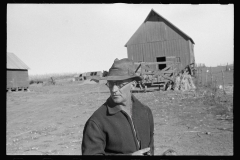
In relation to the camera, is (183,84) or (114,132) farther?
(183,84)

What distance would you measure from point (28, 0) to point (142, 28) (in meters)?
21.5

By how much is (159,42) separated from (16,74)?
2029 centimetres

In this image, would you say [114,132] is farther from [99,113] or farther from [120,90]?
[120,90]

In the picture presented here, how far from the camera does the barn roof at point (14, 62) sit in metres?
30.1

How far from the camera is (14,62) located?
3159cm

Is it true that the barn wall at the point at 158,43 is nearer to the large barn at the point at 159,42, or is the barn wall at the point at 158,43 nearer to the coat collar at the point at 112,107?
the large barn at the point at 159,42

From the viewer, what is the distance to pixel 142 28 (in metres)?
22.8

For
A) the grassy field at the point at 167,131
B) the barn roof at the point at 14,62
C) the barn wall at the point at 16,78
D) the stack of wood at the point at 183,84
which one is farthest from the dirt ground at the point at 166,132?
the barn roof at the point at 14,62

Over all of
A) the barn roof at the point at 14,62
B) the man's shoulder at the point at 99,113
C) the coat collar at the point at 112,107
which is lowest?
the man's shoulder at the point at 99,113

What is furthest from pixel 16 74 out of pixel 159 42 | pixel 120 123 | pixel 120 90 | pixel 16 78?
pixel 120 123

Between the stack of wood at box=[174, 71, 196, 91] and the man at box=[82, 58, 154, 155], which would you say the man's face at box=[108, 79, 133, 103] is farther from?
the stack of wood at box=[174, 71, 196, 91]

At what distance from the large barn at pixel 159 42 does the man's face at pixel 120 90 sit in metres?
19.7
